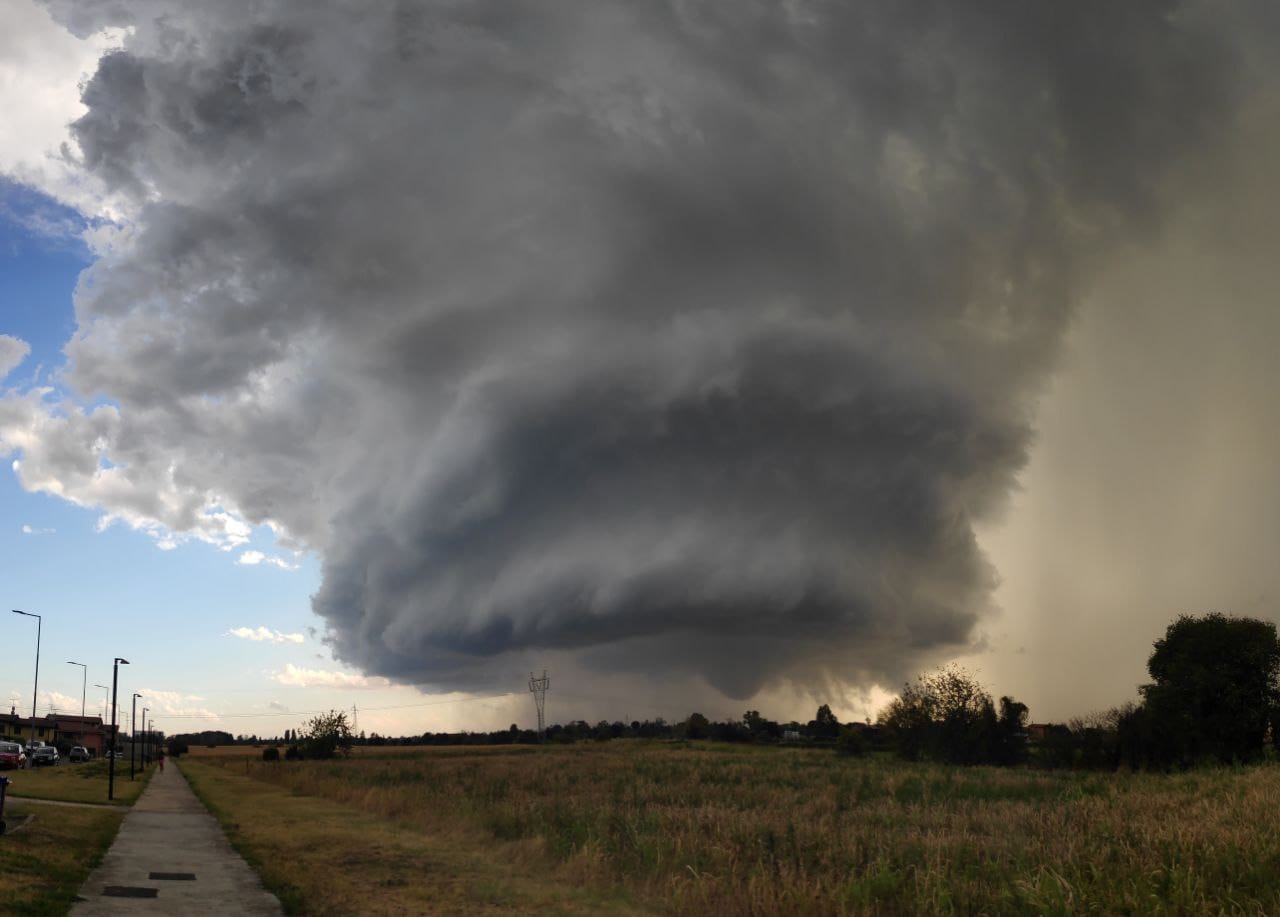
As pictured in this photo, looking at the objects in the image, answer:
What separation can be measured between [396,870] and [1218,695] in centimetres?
7679

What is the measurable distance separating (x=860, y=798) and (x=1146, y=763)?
53.7 metres

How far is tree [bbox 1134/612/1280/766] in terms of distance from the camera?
7456cm

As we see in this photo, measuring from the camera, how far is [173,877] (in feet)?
66.4

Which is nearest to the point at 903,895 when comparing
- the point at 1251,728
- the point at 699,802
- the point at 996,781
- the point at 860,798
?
the point at 699,802

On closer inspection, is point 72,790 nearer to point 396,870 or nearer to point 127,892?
point 396,870

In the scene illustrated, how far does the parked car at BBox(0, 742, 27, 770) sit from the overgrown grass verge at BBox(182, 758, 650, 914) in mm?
41364

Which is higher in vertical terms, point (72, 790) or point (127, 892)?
point (127, 892)

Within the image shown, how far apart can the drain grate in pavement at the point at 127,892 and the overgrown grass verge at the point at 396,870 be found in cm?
224

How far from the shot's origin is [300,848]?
26.0 meters

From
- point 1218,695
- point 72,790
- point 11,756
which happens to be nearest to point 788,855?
point 72,790

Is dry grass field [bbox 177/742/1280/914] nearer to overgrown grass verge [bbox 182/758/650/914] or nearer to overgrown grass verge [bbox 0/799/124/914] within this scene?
overgrown grass verge [bbox 182/758/650/914]

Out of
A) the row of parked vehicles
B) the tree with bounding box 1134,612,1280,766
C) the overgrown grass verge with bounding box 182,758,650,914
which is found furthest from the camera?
the tree with bounding box 1134,612,1280,766

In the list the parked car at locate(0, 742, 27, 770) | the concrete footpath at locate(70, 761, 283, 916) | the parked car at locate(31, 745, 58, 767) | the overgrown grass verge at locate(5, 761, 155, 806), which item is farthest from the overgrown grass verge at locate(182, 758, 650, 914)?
the parked car at locate(31, 745, 58, 767)

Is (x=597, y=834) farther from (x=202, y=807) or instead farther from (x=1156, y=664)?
(x=1156, y=664)
